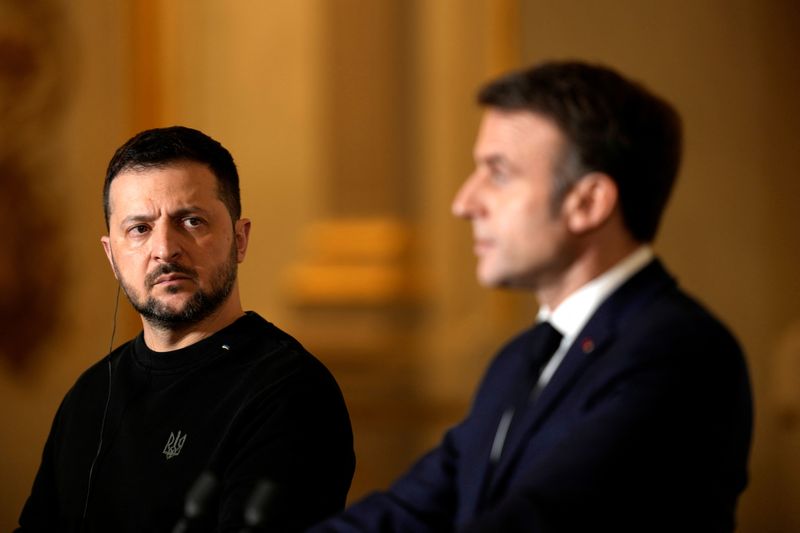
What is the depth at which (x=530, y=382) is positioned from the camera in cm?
174

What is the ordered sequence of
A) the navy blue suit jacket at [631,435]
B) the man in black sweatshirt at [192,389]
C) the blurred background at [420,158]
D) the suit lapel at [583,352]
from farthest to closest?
the blurred background at [420,158] → the man in black sweatshirt at [192,389] → the suit lapel at [583,352] → the navy blue suit jacket at [631,435]

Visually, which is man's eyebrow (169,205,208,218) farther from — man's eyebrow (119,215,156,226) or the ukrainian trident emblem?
the ukrainian trident emblem

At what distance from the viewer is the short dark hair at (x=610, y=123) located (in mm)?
1651

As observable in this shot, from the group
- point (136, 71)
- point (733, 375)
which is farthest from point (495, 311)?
point (733, 375)

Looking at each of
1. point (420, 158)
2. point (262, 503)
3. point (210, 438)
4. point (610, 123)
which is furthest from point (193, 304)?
point (420, 158)

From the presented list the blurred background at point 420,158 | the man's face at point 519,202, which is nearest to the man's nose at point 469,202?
the man's face at point 519,202

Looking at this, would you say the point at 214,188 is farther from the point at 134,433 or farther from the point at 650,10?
the point at 650,10

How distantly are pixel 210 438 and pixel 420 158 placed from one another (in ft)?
8.62

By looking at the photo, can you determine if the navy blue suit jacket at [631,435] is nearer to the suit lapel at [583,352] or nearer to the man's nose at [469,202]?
the suit lapel at [583,352]

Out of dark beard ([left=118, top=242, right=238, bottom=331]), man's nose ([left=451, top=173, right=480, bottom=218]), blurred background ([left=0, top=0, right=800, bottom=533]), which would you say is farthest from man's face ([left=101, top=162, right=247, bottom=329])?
blurred background ([left=0, top=0, right=800, bottom=533])

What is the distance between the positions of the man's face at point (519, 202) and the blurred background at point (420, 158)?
2333 millimetres

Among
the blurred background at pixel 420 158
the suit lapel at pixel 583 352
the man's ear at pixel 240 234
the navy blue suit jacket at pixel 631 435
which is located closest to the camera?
the navy blue suit jacket at pixel 631 435

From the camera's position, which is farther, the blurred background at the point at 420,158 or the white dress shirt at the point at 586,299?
the blurred background at the point at 420,158

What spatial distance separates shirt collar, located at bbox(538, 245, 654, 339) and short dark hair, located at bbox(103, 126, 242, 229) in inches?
22.2
